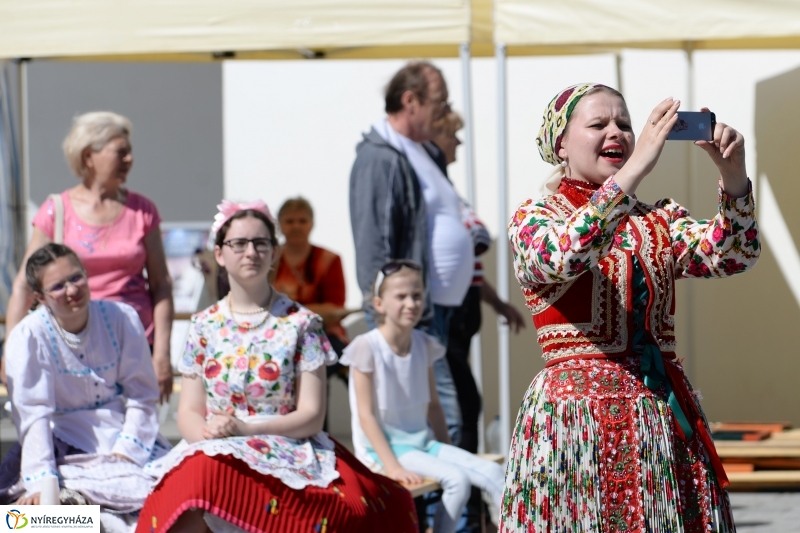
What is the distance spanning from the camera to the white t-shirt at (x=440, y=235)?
4973mm

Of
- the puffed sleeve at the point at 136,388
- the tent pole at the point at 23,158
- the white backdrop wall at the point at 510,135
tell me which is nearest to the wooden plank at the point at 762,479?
the white backdrop wall at the point at 510,135

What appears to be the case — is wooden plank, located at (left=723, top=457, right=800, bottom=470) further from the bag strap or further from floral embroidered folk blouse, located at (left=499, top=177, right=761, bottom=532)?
floral embroidered folk blouse, located at (left=499, top=177, right=761, bottom=532)

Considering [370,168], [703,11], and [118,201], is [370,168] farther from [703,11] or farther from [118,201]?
[703,11]

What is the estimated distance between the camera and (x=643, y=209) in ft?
7.51

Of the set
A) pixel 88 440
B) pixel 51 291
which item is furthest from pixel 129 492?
pixel 51 291

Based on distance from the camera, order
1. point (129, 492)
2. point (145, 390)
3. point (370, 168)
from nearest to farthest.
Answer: point (129, 492) < point (145, 390) < point (370, 168)

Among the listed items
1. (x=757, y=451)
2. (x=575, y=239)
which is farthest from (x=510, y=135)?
(x=575, y=239)

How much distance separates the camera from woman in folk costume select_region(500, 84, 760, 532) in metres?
2.14

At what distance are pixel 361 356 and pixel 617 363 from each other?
86.2 inches

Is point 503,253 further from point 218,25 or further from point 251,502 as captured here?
point 251,502

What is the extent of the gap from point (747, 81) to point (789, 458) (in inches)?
92.1

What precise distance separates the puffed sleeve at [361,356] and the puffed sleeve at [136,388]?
27.7 inches

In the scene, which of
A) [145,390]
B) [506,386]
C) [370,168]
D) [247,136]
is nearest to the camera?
[145,390]

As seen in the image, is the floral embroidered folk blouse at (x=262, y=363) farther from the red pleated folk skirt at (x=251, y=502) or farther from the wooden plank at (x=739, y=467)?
the wooden plank at (x=739, y=467)
